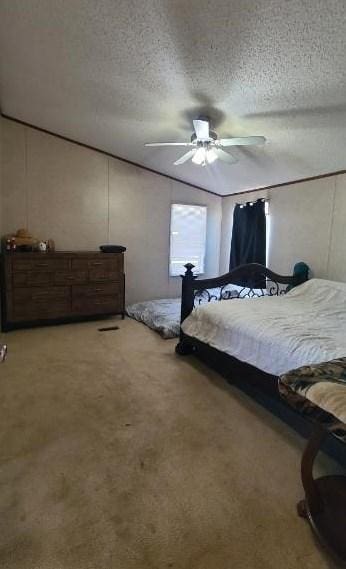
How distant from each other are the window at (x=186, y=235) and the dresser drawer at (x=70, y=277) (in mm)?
1748

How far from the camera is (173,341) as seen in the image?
11.7 ft

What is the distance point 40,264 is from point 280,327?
3006mm

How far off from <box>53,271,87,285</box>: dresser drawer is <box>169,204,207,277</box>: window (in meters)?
1.75

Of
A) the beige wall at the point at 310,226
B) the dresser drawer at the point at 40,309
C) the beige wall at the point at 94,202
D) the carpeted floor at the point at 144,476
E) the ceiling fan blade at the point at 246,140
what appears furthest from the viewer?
the beige wall at the point at 94,202

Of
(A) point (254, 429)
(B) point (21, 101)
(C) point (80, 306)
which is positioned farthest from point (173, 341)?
(B) point (21, 101)

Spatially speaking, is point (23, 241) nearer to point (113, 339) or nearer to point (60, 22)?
point (113, 339)

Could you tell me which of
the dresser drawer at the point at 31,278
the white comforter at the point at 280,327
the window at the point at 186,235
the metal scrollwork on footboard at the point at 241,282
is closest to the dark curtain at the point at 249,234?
the metal scrollwork on footboard at the point at 241,282

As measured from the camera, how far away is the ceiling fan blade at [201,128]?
2.41 meters

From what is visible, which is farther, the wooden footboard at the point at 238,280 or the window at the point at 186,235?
the window at the point at 186,235

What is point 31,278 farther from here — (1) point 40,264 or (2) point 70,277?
(2) point 70,277

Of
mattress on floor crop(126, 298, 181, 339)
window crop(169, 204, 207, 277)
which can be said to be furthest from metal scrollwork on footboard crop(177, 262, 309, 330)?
window crop(169, 204, 207, 277)

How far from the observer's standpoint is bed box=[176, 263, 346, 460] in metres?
1.93

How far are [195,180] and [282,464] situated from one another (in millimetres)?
4368

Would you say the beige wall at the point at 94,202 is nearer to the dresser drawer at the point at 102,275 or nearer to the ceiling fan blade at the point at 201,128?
the dresser drawer at the point at 102,275
